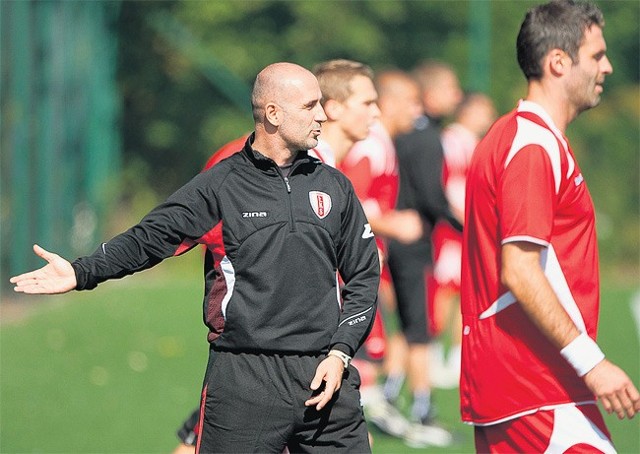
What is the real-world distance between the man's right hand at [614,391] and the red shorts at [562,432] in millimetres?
281

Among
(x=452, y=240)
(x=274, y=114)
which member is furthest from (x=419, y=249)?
(x=274, y=114)

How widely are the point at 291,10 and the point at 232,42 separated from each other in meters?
1.33

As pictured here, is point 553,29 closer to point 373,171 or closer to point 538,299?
point 538,299

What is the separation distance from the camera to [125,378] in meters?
10.2

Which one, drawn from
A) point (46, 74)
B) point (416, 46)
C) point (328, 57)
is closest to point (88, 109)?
point (46, 74)

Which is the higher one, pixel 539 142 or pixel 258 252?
pixel 539 142

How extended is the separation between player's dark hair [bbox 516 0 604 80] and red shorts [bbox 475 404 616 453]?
119cm

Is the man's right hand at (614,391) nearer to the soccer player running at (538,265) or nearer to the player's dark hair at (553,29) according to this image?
the soccer player running at (538,265)

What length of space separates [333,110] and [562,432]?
7.50 ft

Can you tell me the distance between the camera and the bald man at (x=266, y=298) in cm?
450

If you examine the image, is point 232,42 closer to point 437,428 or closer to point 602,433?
point 437,428

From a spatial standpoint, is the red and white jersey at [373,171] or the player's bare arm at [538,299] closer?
the player's bare arm at [538,299]

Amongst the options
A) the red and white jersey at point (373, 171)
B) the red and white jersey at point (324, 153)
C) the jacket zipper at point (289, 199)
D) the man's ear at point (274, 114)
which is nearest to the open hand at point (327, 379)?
the jacket zipper at point (289, 199)

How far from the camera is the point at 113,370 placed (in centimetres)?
1060
